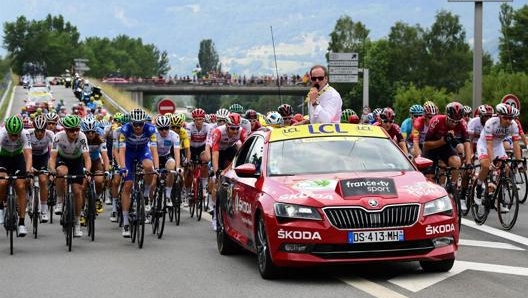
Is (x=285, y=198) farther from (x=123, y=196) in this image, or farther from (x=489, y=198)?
(x=489, y=198)

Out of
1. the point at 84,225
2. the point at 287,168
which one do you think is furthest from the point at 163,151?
the point at 287,168

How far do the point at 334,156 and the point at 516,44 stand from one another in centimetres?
12301

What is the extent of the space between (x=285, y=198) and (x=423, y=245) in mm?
1354

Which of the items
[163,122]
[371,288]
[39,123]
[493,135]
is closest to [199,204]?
[163,122]

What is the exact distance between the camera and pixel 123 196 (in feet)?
48.7

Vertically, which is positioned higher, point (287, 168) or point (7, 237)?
point (287, 168)

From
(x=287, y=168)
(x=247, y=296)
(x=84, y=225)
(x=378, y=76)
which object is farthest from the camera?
(x=378, y=76)

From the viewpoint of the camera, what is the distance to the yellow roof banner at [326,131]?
11531 millimetres

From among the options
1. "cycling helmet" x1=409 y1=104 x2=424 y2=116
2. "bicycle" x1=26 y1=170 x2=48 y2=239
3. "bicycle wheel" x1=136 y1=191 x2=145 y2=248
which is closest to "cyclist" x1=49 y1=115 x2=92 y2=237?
"bicycle" x1=26 y1=170 x2=48 y2=239

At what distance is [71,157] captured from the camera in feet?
51.2

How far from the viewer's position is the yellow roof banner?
37.8ft

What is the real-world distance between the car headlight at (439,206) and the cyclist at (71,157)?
6072mm

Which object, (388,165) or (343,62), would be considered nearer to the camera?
(388,165)

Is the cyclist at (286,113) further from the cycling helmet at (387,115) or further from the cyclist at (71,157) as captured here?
the cyclist at (71,157)
